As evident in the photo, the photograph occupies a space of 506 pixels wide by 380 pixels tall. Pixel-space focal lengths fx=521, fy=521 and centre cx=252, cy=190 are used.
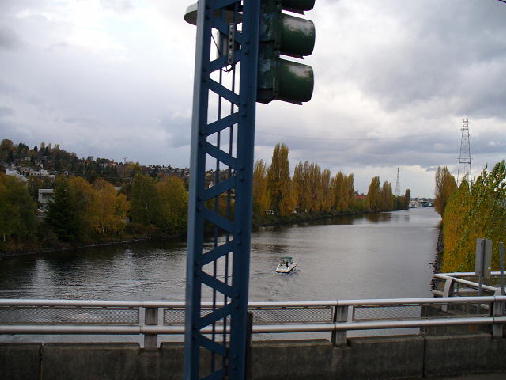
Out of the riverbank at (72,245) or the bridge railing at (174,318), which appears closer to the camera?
the bridge railing at (174,318)

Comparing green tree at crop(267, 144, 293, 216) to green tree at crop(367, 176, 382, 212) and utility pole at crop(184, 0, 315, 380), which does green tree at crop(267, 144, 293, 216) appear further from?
utility pole at crop(184, 0, 315, 380)

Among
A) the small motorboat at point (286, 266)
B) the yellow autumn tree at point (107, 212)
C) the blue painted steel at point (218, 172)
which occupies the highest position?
the blue painted steel at point (218, 172)

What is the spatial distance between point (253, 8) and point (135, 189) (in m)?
68.7

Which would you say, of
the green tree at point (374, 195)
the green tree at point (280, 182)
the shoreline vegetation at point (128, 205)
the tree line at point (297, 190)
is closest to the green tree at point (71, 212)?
the shoreline vegetation at point (128, 205)

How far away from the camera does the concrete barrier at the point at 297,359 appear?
454cm

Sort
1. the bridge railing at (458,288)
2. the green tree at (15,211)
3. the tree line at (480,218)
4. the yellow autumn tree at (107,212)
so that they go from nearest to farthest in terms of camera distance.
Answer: the bridge railing at (458,288) < the tree line at (480,218) < the green tree at (15,211) < the yellow autumn tree at (107,212)

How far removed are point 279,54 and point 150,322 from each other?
273cm

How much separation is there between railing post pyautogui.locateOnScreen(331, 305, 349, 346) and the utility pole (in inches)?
77.6

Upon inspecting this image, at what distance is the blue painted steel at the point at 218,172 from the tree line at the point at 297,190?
2551 inches

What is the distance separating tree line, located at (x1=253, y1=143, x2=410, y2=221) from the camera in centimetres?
8375

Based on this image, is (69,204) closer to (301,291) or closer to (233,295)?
(301,291)

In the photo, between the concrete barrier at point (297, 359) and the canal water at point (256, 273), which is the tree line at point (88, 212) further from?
the concrete barrier at point (297, 359)

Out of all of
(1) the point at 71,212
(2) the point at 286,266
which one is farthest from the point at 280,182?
(2) the point at 286,266

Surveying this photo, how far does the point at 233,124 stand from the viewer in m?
3.15
